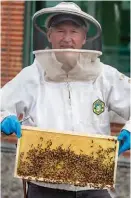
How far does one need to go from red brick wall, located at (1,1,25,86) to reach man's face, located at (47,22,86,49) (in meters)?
2.66

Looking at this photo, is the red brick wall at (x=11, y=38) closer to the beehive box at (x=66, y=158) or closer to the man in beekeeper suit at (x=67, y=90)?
the man in beekeeper suit at (x=67, y=90)

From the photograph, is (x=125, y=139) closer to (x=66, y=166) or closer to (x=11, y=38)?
(x=66, y=166)

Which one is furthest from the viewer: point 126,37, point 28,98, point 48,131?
point 126,37

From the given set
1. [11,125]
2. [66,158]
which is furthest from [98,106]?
[11,125]

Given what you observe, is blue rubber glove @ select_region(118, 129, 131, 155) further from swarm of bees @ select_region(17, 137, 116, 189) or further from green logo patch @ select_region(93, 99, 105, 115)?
green logo patch @ select_region(93, 99, 105, 115)

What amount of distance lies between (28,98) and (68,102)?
0.24 m

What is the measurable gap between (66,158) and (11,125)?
1.14ft

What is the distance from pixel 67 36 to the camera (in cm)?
274

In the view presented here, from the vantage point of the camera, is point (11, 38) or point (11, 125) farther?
point (11, 38)

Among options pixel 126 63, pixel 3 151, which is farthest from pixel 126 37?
pixel 3 151

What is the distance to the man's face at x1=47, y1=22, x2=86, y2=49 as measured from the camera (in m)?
2.73

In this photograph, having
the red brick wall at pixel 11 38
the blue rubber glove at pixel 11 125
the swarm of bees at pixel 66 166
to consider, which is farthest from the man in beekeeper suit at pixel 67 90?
the red brick wall at pixel 11 38

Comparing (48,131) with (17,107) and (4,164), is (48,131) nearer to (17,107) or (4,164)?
(17,107)

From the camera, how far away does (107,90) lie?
9.22 ft
